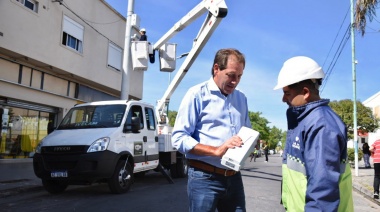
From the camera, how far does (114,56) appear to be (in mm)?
21312

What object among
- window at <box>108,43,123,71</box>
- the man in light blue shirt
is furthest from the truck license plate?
window at <box>108,43,123,71</box>

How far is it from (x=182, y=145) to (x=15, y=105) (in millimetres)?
14117

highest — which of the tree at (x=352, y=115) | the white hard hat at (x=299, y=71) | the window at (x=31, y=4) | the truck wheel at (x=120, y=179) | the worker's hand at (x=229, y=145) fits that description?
the window at (x=31, y=4)

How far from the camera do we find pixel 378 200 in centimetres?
907

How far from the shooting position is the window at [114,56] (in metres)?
20.8

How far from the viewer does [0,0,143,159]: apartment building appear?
13883 mm

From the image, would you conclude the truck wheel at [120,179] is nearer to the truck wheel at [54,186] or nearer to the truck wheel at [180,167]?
the truck wheel at [54,186]

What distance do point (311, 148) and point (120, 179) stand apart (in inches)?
Answer: 258

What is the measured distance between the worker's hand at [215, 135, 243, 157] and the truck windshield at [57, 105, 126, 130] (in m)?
5.81

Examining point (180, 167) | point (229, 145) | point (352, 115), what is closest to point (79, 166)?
point (180, 167)

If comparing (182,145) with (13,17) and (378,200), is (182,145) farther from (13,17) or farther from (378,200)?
(13,17)

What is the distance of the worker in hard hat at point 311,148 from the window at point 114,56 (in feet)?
64.1

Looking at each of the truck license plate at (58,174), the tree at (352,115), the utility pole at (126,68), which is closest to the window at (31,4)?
the utility pole at (126,68)

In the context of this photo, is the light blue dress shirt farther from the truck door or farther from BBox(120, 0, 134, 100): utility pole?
BBox(120, 0, 134, 100): utility pole
